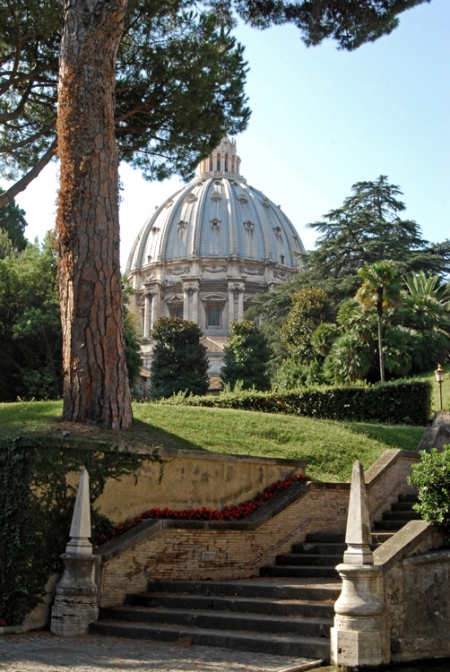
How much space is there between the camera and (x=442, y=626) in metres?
6.70

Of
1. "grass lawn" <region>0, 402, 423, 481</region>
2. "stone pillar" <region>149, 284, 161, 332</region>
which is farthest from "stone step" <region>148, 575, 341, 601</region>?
"stone pillar" <region>149, 284, 161, 332</region>

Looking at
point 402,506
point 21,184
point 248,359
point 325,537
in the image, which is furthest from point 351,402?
point 248,359

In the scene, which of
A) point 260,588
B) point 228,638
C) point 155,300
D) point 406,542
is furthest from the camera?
point 155,300

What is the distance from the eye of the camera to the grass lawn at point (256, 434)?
443 inches

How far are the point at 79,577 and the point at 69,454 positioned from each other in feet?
4.15

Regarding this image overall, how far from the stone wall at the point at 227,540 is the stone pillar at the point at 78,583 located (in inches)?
10.0

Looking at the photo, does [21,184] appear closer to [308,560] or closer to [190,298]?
[308,560]

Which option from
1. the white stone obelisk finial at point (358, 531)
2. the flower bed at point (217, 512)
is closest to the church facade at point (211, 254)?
the flower bed at point (217, 512)

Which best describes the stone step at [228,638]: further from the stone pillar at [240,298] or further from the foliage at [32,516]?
the stone pillar at [240,298]

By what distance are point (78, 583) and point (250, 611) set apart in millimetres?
1703

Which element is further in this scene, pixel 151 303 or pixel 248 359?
pixel 151 303

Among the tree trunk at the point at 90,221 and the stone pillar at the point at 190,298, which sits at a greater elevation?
the stone pillar at the point at 190,298

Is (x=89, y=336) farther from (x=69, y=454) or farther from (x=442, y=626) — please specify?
(x=442, y=626)

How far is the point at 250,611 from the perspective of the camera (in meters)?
7.26
